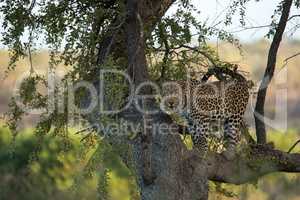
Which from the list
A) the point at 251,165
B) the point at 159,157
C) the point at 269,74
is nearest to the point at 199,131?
the point at 269,74

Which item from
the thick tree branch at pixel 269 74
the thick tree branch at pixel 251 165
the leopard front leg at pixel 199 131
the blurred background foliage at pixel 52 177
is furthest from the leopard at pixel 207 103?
the blurred background foliage at pixel 52 177

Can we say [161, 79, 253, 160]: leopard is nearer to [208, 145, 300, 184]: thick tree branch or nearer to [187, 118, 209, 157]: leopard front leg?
[187, 118, 209, 157]: leopard front leg

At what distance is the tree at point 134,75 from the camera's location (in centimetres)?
738

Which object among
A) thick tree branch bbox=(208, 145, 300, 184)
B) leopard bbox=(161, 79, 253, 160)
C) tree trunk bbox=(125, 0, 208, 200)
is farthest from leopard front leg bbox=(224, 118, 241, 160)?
tree trunk bbox=(125, 0, 208, 200)

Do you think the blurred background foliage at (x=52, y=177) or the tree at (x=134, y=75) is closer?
the tree at (x=134, y=75)

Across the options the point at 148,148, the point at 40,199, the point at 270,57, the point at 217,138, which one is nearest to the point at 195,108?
the point at 217,138

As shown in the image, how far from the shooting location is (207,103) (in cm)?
943

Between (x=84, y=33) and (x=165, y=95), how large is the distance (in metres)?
1.88

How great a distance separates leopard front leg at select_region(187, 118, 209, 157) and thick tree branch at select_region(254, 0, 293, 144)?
2.75ft

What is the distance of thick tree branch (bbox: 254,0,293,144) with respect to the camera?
8.07 meters

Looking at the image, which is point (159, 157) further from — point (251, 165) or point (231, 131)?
point (231, 131)

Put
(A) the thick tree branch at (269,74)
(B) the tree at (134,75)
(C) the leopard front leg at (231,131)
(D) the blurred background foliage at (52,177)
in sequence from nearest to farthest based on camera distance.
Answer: (B) the tree at (134,75)
(A) the thick tree branch at (269,74)
(C) the leopard front leg at (231,131)
(D) the blurred background foliage at (52,177)

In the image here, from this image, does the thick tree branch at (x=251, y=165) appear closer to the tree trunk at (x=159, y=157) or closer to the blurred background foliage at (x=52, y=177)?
the tree trunk at (x=159, y=157)

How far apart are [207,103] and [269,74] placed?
1.41 m
